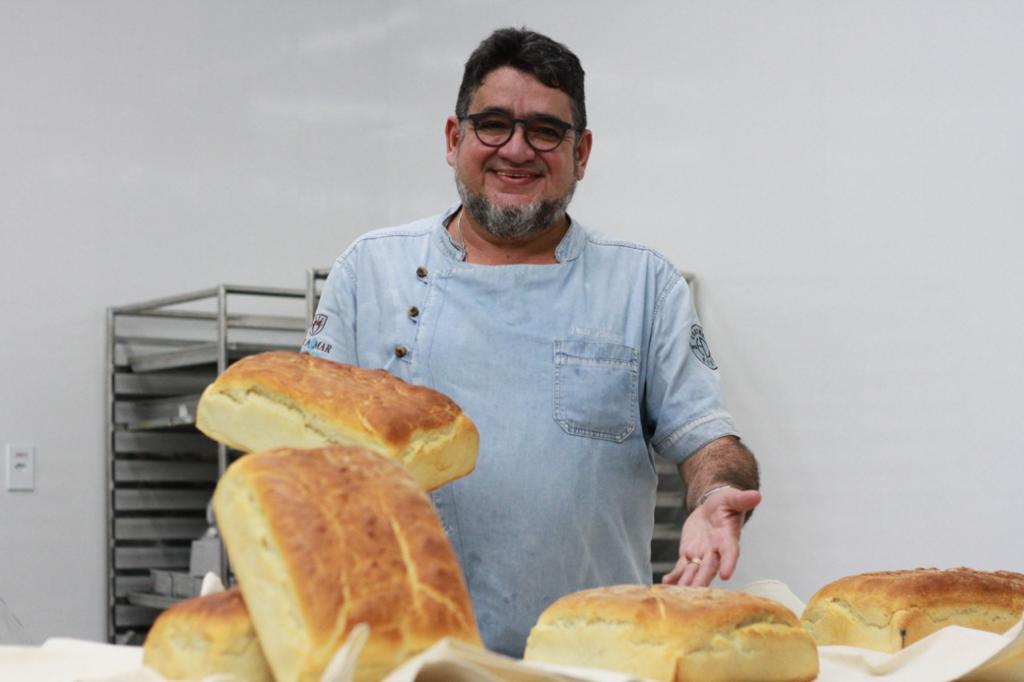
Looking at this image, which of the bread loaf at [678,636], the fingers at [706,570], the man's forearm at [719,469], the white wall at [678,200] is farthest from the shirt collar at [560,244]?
the white wall at [678,200]

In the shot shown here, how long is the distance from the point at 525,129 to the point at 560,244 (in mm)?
206

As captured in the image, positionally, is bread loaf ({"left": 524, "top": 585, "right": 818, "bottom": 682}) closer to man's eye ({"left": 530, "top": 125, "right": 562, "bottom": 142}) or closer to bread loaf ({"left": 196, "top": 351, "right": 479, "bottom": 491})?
bread loaf ({"left": 196, "top": 351, "right": 479, "bottom": 491})

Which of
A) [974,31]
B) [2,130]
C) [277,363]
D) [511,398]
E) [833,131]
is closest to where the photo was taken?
[277,363]

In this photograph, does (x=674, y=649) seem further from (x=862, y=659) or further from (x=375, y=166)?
(x=375, y=166)

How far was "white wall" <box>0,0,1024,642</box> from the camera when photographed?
2598mm

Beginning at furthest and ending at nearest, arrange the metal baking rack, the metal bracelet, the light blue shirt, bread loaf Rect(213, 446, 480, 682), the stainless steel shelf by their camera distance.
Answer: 1. the metal baking rack
2. the stainless steel shelf
3. the light blue shirt
4. the metal bracelet
5. bread loaf Rect(213, 446, 480, 682)

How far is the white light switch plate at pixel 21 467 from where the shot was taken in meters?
3.76

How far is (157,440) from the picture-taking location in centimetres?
405

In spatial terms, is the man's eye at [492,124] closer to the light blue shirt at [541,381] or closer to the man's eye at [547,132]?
the man's eye at [547,132]

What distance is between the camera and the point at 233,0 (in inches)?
168

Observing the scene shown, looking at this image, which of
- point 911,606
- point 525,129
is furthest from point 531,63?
point 911,606

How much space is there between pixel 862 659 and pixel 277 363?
0.59 metres

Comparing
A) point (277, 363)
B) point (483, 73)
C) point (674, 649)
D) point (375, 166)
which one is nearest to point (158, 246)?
point (375, 166)

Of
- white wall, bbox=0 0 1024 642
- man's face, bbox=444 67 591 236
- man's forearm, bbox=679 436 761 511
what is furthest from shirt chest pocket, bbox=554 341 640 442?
white wall, bbox=0 0 1024 642
